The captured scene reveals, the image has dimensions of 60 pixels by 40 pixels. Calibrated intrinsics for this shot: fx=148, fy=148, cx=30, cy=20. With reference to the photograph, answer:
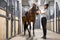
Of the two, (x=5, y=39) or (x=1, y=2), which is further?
(x=5, y=39)

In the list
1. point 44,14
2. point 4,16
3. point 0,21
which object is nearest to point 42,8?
point 44,14

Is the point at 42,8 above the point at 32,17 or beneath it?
above

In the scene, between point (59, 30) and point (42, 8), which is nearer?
point (42, 8)

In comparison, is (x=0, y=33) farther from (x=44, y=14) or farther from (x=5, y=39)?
(x=44, y=14)

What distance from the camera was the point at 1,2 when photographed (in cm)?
427

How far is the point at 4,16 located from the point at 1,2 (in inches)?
25.4

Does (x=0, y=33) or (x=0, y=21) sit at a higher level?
(x=0, y=21)

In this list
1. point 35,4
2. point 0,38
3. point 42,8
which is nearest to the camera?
point 0,38

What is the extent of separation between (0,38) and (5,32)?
739 millimetres

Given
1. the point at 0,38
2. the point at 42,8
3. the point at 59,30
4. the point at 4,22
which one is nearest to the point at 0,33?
the point at 0,38

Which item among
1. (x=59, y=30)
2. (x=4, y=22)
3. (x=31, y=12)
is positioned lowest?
(x=59, y=30)

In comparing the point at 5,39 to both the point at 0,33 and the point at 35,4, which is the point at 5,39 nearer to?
the point at 0,33

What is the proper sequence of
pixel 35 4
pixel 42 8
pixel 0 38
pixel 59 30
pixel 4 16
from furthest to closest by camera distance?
1. pixel 59 30
2. pixel 42 8
3. pixel 35 4
4. pixel 4 16
5. pixel 0 38

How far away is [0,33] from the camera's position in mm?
4234
